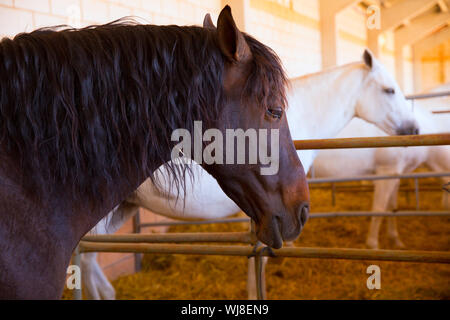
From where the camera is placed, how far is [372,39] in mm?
9531

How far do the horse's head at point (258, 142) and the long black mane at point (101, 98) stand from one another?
2 cm

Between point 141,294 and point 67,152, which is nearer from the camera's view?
point 67,152

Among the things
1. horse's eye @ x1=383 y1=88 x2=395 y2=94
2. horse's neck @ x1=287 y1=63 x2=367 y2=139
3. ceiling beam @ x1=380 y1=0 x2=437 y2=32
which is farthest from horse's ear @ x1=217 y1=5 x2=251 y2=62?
ceiling beam @ x1=380 y1=0 x2=437 y2=32

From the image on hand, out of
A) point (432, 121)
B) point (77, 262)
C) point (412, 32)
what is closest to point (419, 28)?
point (412, 32)

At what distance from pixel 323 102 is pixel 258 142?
1.76 m

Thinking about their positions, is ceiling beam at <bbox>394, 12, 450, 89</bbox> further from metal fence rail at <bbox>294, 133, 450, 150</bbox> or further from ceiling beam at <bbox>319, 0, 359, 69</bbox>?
metal fence rail at <bbox>294, 133, 450, 150</bbox>

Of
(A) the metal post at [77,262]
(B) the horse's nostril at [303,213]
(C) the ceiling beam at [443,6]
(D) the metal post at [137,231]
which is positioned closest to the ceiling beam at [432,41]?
(C) the ceiling beam at [443,6]

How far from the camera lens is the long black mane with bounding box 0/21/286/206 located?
0.83 m

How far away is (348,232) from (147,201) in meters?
2.44

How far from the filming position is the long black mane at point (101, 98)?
0.83 m

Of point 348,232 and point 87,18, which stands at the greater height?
point 87,18

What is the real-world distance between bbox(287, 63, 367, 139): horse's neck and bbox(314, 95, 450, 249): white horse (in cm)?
92
